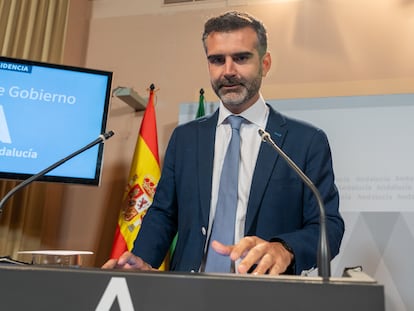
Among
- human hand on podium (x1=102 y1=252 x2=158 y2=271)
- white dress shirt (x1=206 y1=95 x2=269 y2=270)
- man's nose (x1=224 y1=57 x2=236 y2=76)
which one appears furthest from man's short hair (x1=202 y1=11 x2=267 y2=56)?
human hand on podium (x1=102 y1=252 x2=158 y2=271)

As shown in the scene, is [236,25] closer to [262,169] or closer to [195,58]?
[262,169]

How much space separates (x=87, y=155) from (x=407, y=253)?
1.78 meters

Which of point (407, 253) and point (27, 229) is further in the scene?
point (27, 229)

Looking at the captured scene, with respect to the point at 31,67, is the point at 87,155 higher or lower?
lower

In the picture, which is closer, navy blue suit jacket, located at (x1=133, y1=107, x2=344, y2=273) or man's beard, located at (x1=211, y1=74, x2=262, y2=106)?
navy blue suit jacket, located at (x1=133, y1=107, x2=344, y2=273)

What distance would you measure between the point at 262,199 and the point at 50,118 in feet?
4.62

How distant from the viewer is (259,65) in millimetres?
1749

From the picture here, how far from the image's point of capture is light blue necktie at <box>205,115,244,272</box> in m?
1.46

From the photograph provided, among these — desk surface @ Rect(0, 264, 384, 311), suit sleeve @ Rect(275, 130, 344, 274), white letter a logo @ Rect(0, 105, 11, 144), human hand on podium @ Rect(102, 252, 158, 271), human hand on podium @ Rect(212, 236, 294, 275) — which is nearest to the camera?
desk surface @ Rect(0, 264, 384, 311)

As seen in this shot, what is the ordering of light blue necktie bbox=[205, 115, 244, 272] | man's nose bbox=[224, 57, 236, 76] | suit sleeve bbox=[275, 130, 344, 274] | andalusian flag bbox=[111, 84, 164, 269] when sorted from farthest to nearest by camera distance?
1. andalusian flag bbox=[111, 84, 164, 269]
2. man's nose bbox=[224, 57, 236, 76]
3. light blue necktie bbox=[205, 115, 244, 272]
4. suit sleeve bbox=[275, 130, 344, 274]

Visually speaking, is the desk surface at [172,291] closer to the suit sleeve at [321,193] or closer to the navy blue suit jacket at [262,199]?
the suit sleeve at [321,193]

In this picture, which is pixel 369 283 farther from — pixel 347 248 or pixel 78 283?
pixel 347 248

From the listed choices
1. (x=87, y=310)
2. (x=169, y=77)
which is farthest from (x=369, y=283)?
→ (x=169, y=77)

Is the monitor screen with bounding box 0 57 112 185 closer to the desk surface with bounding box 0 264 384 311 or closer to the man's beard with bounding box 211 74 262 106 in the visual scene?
the man's beard with bounding box 211 74 262 106
